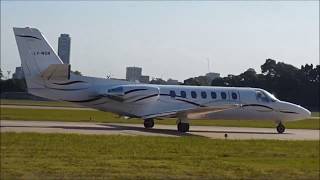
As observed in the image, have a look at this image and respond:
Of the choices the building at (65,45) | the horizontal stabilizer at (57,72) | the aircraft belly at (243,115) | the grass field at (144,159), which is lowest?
the grass field at (144,159)

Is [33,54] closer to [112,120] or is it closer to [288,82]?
[112,120]

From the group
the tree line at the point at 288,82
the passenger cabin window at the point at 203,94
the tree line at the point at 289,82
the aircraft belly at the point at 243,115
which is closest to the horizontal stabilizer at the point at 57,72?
the passenger cabin window at the point at 203,94

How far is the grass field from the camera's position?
48.9 feet

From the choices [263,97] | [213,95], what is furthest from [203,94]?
[263,97]

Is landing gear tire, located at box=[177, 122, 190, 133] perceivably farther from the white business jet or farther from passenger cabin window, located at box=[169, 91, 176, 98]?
passenger cabin window, located at box=[169, 91, 176, 98]

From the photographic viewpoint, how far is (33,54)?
3559cm

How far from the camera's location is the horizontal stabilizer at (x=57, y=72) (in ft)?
113

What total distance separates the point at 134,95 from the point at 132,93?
0.55 ft

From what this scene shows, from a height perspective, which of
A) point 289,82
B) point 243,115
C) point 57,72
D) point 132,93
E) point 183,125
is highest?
point 289,82

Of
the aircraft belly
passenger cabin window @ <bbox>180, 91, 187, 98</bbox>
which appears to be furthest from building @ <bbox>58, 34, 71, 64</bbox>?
the aircraft belly

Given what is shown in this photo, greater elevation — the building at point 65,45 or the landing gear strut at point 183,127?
the building at point 65,45

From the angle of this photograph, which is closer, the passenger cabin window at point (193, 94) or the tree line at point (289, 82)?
the passenger cabin window at point (193, 94)

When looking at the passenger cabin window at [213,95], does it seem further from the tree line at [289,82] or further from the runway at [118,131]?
the tree line at [289,82]

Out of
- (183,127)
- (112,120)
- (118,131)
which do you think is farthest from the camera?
(112,120)
